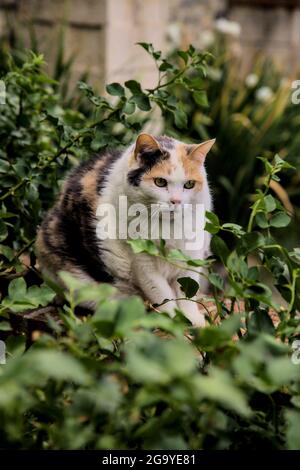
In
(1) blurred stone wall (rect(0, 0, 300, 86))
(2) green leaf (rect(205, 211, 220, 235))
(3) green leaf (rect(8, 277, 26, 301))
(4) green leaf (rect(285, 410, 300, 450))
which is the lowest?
(1) blurred stone wall (rect(0, 0, 300, 86))

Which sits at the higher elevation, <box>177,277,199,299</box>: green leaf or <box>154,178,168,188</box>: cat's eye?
<box>154,178,168,188</box>: cat's eye

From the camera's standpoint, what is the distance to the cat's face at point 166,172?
2.21 metres

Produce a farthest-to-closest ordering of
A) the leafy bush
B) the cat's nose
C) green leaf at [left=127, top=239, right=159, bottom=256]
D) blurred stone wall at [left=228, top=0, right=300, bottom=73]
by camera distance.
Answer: blurred stone wall at [left=228, top=0, right=300, bottom=73]
the cat's nose
green leaf at [left=127, top=239, right=159, bottom=256]
the leafy bush

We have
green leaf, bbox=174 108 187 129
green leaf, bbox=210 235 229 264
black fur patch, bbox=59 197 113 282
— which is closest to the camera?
green leaf, bbox=210 235 229 264

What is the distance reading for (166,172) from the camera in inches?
87.3

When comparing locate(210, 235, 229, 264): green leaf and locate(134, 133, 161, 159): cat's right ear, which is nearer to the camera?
locate(210, 235, 229, 264): green leaf

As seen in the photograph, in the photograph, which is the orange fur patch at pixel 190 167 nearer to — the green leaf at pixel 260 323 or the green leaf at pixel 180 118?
the green leaf at pixel 180 118

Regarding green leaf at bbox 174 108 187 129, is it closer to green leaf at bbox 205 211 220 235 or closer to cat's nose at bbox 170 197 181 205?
cat's nose at bbox 170 197 181 205

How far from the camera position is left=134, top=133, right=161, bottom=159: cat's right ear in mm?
2188

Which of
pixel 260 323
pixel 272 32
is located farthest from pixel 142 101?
pixel 272 32

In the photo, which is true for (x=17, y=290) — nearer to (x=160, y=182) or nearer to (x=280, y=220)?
(x=280, y=220)

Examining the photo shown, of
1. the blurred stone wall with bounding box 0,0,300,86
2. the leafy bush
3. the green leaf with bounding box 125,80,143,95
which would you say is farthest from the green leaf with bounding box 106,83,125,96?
the blurred stone wall with bounding box 0,0,300,86
